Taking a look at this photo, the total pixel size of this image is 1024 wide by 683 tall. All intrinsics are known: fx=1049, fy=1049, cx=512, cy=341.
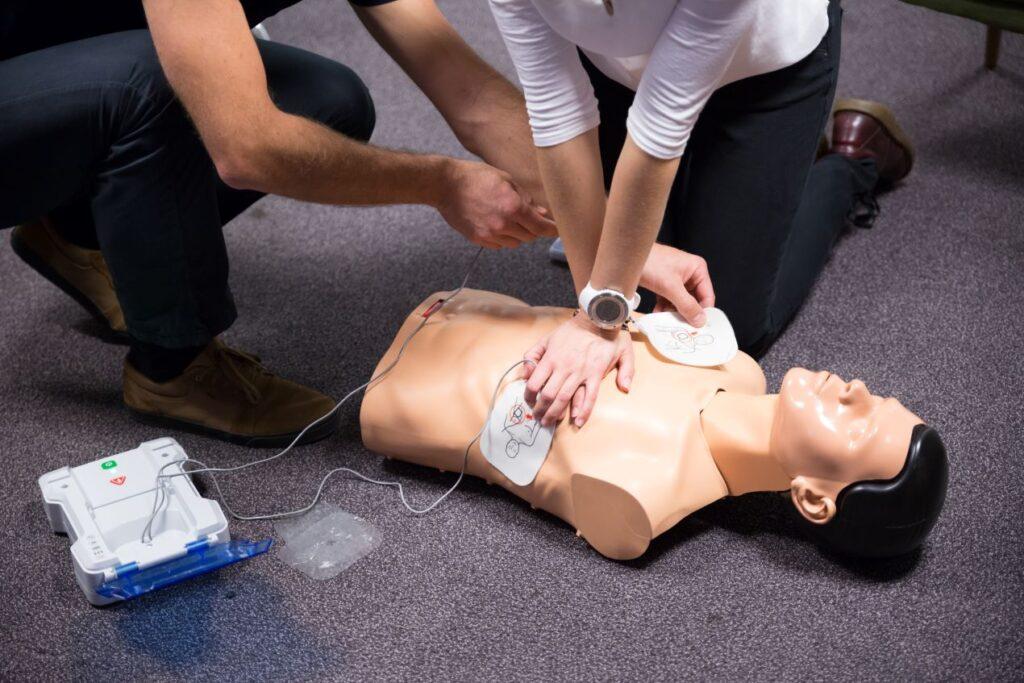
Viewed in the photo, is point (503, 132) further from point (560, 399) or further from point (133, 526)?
point (133, 526)

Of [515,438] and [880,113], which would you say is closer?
[515,438]

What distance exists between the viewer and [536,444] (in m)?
1.42

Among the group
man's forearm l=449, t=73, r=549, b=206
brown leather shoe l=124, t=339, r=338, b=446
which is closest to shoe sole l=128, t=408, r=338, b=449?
brown leather shoe l=124, t=339, r=338, b=446

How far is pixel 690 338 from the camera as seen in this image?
59.6 inches

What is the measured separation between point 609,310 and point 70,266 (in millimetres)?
985

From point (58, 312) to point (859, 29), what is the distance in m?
2.12

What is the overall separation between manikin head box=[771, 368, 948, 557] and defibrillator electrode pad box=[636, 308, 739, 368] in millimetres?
169

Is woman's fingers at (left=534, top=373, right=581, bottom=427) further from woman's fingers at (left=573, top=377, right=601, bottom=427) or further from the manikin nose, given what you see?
the manikin nose

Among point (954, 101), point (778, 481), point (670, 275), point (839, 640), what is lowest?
point (954, 101)

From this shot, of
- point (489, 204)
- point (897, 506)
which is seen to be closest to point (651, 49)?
point (489, 204)

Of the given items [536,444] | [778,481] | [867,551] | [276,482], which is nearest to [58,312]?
[276,482]

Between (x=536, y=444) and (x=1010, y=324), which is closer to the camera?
(x=536, y=444)

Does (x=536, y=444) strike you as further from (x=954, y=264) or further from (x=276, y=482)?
(x=954, y=264)

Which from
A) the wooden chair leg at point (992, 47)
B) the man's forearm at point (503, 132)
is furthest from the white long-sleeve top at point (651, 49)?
the wooden chair leg at point (992, 47)
